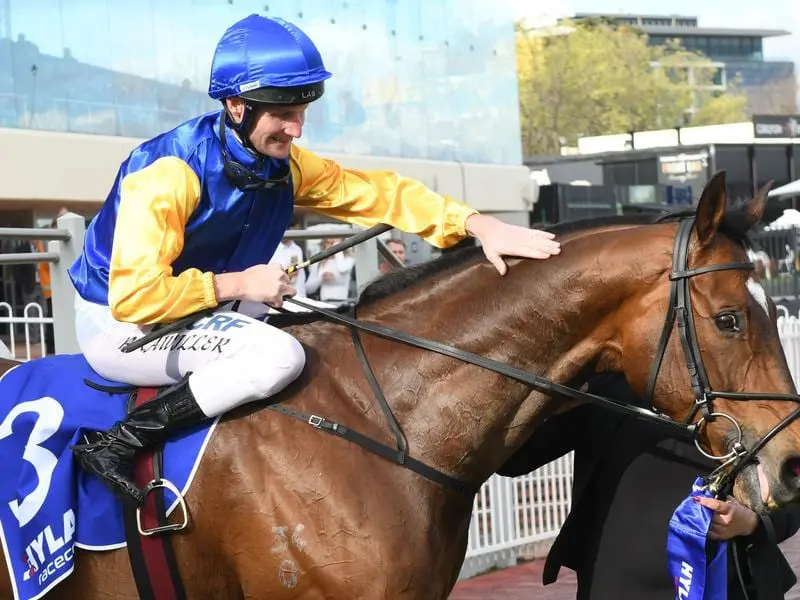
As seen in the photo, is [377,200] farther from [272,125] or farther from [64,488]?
[64,488]

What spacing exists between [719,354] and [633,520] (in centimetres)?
68

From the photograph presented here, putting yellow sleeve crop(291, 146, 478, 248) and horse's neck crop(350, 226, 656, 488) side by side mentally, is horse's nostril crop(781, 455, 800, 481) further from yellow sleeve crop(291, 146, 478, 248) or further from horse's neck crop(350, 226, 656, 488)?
yellow sleeve crop(291, 146, 478, 248)

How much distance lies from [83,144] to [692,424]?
1173 centimetres

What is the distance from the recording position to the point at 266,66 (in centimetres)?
299

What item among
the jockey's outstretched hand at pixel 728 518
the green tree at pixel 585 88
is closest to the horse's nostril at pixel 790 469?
the jockey's outstretched hand at pixel 728 518

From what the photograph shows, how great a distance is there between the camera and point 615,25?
69.9 meters

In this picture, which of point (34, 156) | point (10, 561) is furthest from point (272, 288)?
point (34, 156)

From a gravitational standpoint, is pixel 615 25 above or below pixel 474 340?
above

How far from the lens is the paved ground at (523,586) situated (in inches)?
250

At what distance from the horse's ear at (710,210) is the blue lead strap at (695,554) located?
659 mm

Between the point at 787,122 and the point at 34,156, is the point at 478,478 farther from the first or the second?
the point at 787,122

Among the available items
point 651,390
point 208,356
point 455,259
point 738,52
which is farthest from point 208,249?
point 738,52

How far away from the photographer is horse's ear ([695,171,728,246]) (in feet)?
9.24

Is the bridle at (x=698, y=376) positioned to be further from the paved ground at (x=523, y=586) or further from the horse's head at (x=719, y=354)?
the paved ground at (x=523, y=586)
